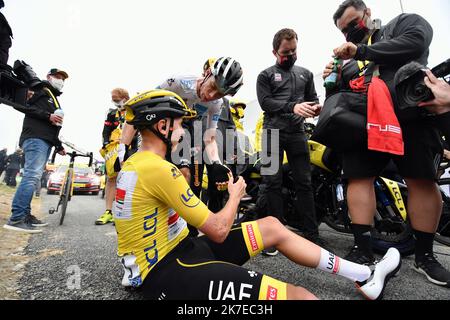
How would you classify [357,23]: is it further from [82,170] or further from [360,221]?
[82,170]

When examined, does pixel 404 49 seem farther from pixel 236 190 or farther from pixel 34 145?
pixel 34 145

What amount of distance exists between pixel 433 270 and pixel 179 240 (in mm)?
1929

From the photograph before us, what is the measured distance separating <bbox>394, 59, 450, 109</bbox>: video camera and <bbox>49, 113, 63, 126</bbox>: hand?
160 inches

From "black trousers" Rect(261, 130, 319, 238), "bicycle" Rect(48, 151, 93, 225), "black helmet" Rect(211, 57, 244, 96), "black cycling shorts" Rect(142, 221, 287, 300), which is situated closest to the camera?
"black cycling shorts" Rect(142, 221, 287, 300)

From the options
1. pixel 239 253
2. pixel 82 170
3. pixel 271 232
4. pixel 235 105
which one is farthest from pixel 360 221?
pixel 82 170

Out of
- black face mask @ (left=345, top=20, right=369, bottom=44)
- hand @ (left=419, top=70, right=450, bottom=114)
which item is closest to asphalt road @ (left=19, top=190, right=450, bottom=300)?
hand @ (left=419, top=70, right=450, bottom=114)

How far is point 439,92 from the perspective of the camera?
61.8 inches

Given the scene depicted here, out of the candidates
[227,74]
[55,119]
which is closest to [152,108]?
[227,74]

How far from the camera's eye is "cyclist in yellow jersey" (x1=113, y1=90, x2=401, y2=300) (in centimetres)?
109

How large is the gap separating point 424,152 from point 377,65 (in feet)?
2.68

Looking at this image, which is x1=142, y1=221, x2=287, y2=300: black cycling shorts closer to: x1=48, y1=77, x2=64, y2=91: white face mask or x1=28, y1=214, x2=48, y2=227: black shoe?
x1=28, y1=214, x2=48, y2=227: black shoe

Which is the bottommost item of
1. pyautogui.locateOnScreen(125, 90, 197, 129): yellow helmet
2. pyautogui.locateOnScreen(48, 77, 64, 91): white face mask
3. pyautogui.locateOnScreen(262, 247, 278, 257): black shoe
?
pyautogui.locateOnScreen(262, 247, 278, 257): black shoe

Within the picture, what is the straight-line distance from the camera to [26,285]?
1642mm
